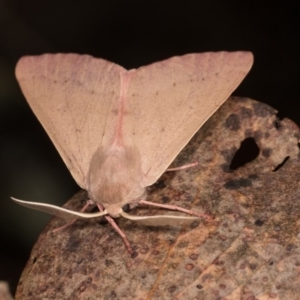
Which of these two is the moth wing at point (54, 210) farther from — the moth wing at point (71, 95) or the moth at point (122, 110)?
the moth wing at point (71, 95)

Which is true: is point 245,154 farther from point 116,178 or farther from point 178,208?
point 116,178

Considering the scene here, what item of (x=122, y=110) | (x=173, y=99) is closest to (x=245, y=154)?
(x=173, y=99)

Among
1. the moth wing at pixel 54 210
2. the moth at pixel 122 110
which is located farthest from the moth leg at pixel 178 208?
the moth wing at pixel 54 210

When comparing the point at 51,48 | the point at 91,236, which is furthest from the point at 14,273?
the point at 51,48

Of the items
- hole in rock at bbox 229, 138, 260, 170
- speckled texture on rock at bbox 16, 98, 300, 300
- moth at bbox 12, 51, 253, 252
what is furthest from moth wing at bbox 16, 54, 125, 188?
hole in rock at bbox 229, 138, 260, 170

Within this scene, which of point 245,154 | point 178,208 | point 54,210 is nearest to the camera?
point 54,210

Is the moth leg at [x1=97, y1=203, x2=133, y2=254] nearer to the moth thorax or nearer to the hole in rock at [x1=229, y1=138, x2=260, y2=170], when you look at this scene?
the moth thorax
